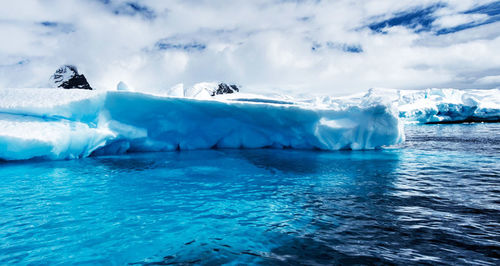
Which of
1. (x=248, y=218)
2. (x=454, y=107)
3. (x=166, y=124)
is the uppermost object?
(x=454, y=107)

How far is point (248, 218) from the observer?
11.9 ft

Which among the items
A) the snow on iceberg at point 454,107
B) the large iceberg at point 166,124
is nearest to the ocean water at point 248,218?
the large iceberg at point 166,124

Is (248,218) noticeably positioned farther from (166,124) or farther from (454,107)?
(454,107)

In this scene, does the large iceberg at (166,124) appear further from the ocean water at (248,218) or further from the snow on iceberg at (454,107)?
the snow on iceberg at (454,107)

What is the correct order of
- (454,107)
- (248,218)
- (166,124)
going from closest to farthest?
(248,218)
(166,124)
(454,107)

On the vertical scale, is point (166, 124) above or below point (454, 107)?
below

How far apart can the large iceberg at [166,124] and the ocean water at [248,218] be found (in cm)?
216

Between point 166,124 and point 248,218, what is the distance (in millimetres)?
7826

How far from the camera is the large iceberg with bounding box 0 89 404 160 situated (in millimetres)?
7906

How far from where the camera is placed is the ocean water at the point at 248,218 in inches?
104

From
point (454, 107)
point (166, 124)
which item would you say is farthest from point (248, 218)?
point (454, 107)

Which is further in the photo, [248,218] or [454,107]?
[454,107]

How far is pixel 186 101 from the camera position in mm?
9750

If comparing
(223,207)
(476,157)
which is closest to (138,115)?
(223,207)
